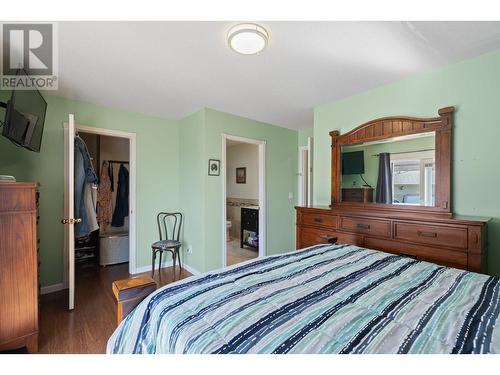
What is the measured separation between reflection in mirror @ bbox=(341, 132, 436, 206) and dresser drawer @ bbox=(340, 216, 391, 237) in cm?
37

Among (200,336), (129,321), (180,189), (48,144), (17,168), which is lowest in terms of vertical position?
(129,321)

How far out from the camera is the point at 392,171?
2.39 metres

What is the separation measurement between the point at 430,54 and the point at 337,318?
7.13 ft

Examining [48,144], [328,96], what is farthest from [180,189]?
[328,96]

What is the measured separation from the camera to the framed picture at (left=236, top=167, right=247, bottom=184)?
221 inches

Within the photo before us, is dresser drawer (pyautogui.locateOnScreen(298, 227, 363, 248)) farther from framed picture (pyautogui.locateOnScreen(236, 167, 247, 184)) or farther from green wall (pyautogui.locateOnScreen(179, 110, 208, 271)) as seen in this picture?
framed picture (pyautogui.locateOnScreen(236, 167, 247, 184))

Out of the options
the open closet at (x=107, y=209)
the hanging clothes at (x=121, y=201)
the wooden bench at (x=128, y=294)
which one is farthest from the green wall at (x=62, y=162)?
the wooden bench at (x=128, y=294)

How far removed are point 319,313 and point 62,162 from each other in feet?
10.5

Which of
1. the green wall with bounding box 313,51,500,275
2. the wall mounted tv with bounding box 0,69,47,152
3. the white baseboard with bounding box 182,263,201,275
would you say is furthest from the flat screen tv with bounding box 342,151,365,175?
the wall mounted tv with bounding box 0,69,47,152

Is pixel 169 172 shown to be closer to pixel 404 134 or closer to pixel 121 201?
pixel 121 201

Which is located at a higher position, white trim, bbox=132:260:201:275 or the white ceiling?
the white ceiling

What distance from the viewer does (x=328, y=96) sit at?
9.05ft

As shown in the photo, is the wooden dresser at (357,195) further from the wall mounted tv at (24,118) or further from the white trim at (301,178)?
the wall mounted tv at (24,118)

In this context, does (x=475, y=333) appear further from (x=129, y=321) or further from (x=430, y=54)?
(x=430, y=54)
